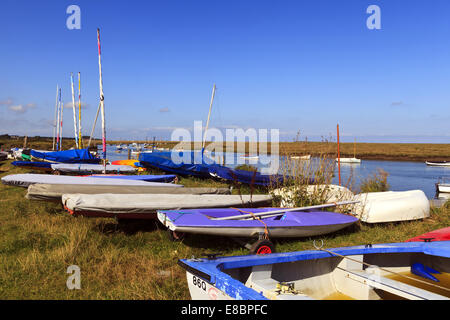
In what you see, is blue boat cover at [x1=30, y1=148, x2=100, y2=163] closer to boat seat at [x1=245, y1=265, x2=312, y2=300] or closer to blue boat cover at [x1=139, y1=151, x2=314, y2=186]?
blue boat cover at [x1=139, y1=151, x2=314, y2=186]

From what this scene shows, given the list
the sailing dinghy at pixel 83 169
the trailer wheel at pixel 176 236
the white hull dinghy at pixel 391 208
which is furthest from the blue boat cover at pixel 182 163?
the trailer wheel at pixel 176 236

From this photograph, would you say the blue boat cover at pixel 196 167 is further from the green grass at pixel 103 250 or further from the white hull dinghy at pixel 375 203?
the green grass at pixel 103 250

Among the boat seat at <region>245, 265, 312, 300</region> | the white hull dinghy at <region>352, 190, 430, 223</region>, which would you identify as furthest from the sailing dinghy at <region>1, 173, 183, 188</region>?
the boat seat at <region>245, 265, 312, 300</region>

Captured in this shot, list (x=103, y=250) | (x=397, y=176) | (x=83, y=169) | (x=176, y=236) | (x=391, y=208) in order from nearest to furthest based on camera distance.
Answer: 1. (x=103, y=250)
2. (x=176, y=236)
3. (x=391, y=208)
4. (x=83, y=169)
5. (x=397, y=176)

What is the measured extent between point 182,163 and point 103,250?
11021 millimetres

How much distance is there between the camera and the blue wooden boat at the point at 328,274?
3.36 metres

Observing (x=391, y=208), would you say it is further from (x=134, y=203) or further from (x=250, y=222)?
(x=134, y=203)

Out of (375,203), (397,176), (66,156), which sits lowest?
(397,176)

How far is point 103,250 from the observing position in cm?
621

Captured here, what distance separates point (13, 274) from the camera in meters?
5.14

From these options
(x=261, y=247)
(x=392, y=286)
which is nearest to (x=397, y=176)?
(x=261, y=247)
